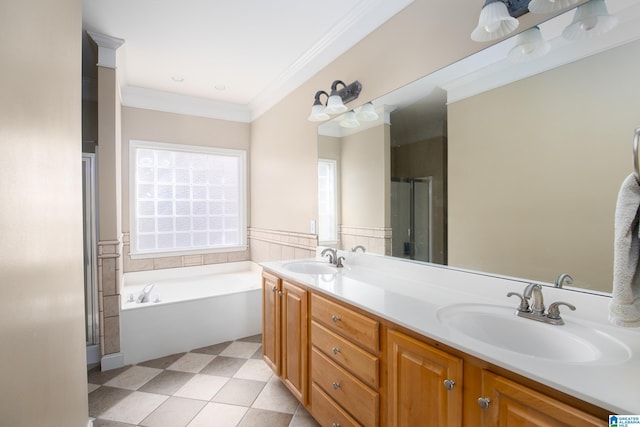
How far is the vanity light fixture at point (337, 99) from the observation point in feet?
7.14

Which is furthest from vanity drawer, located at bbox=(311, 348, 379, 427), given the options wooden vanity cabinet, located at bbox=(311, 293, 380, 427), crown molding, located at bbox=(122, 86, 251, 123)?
crown molding, located at bbox=(122, 86, 251, 123)

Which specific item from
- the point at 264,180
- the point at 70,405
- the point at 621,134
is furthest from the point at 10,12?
the point at 264,180

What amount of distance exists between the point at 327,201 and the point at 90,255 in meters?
2.03

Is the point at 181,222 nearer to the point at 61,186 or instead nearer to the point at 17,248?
the point at 61,186

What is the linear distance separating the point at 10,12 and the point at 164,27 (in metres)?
1.75

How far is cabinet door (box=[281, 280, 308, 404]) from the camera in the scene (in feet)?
5.98

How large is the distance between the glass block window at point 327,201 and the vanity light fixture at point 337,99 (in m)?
0.40

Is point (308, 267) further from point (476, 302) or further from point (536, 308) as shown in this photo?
point (536, 308)

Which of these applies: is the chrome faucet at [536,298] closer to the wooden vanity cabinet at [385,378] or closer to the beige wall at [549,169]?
the beige wall at [549,169]

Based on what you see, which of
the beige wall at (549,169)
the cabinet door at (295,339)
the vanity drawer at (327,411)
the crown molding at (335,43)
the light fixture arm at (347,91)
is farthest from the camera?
the light fixture arm at (347,91)

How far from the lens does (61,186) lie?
4.16 feet

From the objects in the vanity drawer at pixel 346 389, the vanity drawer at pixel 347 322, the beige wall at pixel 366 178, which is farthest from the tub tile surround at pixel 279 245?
the vanity drawer at pixel 346 389

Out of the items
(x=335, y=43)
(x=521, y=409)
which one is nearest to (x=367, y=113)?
(x=335, y=43)

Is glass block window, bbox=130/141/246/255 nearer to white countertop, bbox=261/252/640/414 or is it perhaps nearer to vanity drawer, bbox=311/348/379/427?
white countertop, bbox=261/252/640/414
